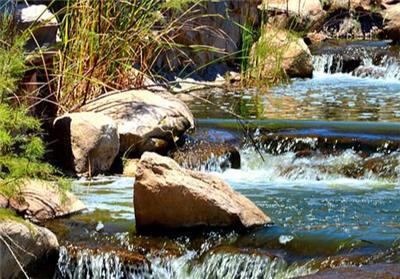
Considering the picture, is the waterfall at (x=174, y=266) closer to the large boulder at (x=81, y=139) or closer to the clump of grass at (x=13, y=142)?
the clump of grass at (x=13, y=142)

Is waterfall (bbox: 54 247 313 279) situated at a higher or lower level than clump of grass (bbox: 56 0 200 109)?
lower

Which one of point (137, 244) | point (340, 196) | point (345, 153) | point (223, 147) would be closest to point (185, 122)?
point (223, 147)

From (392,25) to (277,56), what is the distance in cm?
672

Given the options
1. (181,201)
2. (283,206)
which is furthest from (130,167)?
(181,201)

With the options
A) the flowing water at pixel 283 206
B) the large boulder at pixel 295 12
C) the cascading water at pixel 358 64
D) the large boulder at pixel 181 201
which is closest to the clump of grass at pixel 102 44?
the flowing water at pixel 283 206

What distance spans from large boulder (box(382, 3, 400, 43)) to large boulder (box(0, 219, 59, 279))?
1289cm

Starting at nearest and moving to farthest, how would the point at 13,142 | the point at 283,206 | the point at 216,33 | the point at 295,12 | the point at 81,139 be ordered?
the point at 13,142 < the point at 283,206 < the point at 81,139 < the point at 216,33 < the point at 295,12

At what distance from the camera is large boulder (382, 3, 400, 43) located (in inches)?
661

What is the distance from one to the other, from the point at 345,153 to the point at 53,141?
2.13 metres

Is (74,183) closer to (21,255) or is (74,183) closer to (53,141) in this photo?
(53,141)

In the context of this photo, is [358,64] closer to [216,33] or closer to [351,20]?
[216,33]

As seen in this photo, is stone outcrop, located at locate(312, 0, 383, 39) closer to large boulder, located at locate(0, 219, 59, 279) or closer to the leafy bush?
the leafy bush

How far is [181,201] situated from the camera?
490 centimetres

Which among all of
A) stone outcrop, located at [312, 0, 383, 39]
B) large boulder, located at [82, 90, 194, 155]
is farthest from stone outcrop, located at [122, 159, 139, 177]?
stone outcrop, located at [312, 0, 383, 39]
